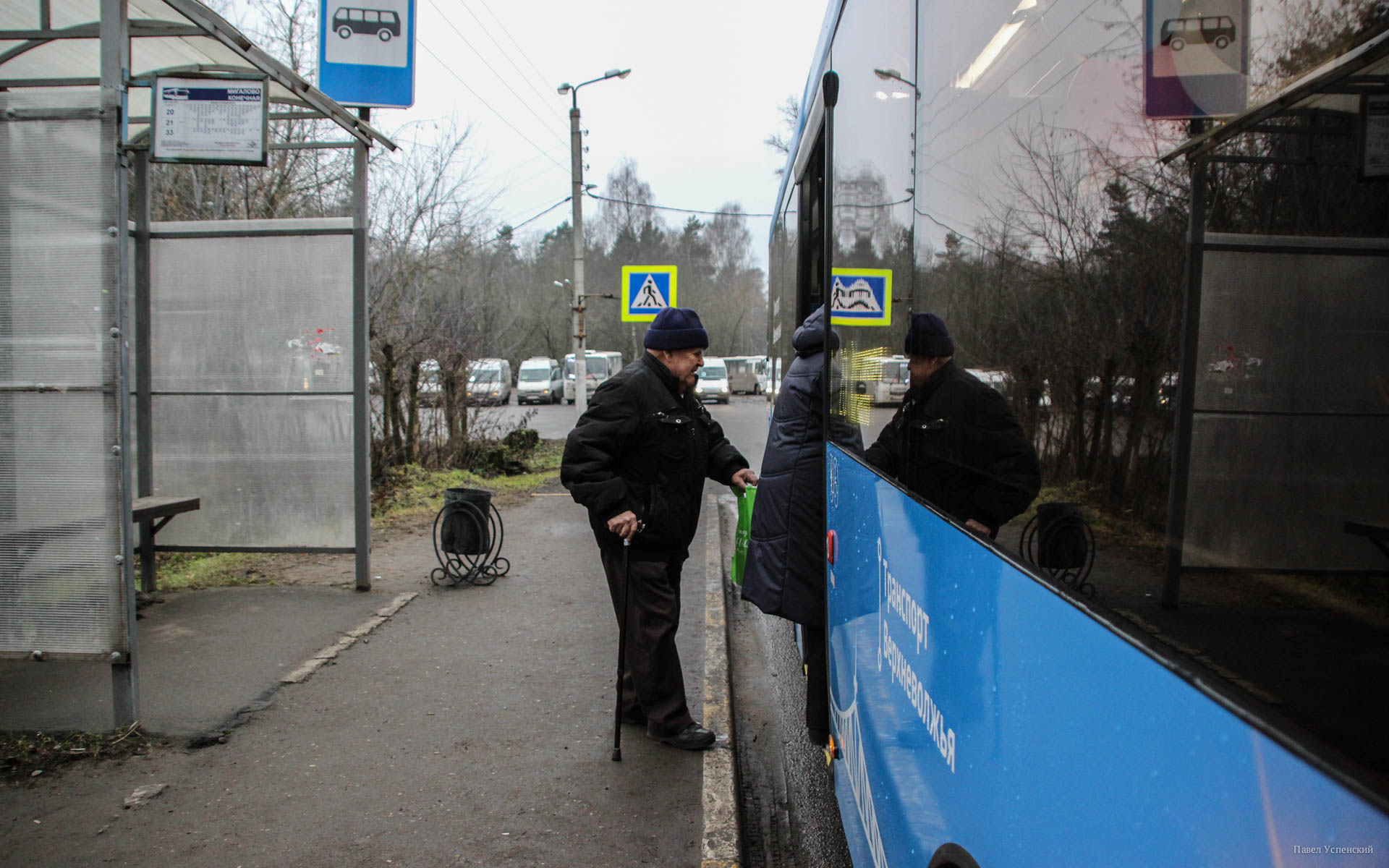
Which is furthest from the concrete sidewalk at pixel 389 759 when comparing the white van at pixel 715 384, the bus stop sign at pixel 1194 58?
the white van at pixel 715 384

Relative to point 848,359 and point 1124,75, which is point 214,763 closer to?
point 848,359

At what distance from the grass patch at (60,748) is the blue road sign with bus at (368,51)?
4.89m

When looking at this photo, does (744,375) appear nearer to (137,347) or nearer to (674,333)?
(137,347)

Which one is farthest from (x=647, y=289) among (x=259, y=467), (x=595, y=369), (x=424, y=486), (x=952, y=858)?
(x=595, y=369)

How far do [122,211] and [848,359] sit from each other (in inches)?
125

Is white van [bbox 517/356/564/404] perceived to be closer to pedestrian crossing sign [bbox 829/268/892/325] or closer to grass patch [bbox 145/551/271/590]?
grass patch [bbox 145/551/271/590]

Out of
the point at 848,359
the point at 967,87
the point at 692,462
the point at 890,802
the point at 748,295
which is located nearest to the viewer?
the point at 967,87

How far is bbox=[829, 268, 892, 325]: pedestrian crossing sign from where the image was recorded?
8.66ft

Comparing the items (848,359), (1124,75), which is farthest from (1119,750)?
(848,359)

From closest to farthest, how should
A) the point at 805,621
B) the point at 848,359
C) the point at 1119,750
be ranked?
the point at 1119,750 < the point at 848,359 < the point at 805,621

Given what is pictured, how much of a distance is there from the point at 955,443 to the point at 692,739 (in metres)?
2.87

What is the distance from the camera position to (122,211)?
404cm

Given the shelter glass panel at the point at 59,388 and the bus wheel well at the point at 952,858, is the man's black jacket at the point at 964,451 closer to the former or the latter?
the bus wheel well at the point at 952,858

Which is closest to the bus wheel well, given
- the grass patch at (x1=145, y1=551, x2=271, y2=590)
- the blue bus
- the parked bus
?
the blue bus
